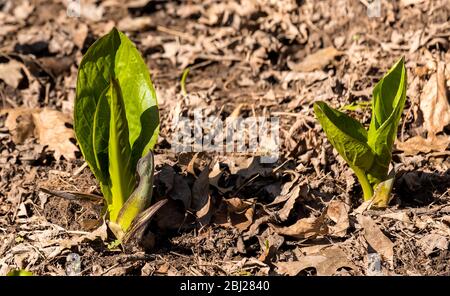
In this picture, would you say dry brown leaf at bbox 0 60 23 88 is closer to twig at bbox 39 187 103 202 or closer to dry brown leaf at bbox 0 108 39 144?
dry brown leaf at bbox 0 108 39 144

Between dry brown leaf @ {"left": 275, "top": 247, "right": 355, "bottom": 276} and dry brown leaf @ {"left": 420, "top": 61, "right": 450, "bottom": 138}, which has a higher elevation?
dry brown leaf @ {"left": 420, "top": 61, "right": 450, "bottom": 138}

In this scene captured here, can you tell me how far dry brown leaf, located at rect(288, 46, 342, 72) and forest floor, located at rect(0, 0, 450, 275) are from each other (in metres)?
0.01

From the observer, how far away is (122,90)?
272 centimetres

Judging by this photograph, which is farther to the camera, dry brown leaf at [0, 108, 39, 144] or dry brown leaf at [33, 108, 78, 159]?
dry brown leaf at [0, 108, 39, 144]

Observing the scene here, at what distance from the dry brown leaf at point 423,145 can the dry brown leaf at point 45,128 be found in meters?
1.59

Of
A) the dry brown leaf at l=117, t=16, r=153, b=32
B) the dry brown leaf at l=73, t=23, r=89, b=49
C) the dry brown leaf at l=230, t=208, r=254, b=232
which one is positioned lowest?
the dry brown leaf at l=230, t=208, r=254, b=232

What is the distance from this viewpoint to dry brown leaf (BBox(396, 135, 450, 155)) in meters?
3.31

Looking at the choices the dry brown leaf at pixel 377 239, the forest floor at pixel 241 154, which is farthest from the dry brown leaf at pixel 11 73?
the dry brown leaf at pixel 377 239

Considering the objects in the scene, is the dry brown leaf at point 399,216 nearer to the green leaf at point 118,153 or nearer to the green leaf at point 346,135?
the green leaf at point 346,135

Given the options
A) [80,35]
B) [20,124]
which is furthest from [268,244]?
[80,35]

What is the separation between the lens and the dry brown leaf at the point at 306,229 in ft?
9.21

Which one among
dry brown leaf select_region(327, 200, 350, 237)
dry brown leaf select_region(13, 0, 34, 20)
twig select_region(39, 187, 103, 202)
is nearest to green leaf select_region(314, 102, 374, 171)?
dry brown leaf select_region(327, 200, 350, 237)

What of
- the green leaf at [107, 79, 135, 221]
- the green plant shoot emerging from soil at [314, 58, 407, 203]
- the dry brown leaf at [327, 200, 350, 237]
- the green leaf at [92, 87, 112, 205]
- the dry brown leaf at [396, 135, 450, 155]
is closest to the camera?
the green leaf at [107, 79, 135, 221]

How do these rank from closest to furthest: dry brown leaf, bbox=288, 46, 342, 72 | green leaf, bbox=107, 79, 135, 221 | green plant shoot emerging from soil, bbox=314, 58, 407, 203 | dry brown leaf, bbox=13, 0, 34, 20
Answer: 1. green leaf, bbox=107, 79, 135, 221
2. green plant shoot emerging from soil, bbox=314, 58, 407, 203
3. dry brown leaf, bbox=288, 46, 342, 72
4. dry brown leaf, bbox=13, 0, 34, 20
